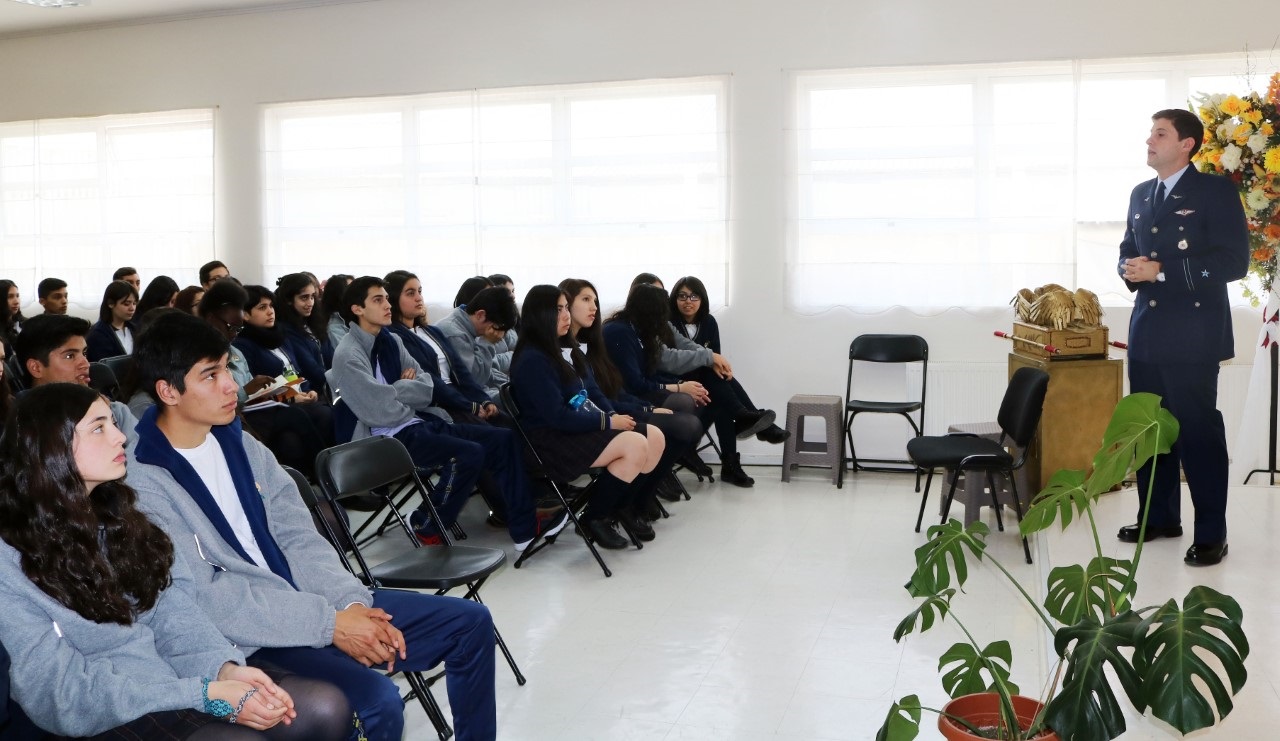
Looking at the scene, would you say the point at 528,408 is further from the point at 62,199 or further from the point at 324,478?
the point at 62,199

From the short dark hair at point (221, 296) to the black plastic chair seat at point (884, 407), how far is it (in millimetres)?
3473

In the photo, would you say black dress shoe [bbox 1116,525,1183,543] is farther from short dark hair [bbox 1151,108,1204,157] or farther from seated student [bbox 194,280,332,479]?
seated student [bbox 194,280,332,479]

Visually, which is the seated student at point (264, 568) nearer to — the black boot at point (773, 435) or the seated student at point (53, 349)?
the seated student at point (53, 349)

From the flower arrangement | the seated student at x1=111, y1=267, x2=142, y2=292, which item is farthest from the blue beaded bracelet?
the seated student at x1=111, y1=267, x2=142, y2=292

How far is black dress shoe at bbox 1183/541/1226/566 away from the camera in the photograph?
4.09m

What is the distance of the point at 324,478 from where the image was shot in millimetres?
3564

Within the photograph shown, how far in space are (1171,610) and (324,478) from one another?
249cm

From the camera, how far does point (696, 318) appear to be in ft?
22.5

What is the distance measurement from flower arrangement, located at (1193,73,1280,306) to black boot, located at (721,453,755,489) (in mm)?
2899

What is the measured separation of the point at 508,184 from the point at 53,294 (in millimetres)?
3126

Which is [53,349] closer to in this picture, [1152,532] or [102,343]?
[102,343]

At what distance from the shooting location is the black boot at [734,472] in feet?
21.6

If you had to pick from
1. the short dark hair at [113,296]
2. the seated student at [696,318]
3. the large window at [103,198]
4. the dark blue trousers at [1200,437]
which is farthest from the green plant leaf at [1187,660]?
the large window at [103,198]

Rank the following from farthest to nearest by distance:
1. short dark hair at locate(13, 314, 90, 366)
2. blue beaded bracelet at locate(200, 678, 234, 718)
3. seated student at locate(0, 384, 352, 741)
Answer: short dark hair at locate(13, 314, 90, 366)
blue beaded bracelet at locate(200, 678, 234, 718)
seated student at locate(0, 384, 352, 741)
